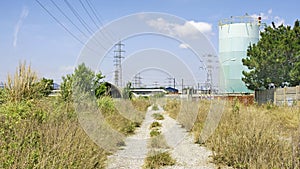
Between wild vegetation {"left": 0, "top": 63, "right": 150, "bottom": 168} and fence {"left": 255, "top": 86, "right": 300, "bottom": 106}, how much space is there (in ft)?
46.2

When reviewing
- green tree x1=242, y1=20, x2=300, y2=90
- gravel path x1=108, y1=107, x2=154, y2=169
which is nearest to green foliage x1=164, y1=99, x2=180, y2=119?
green tree x1=242, y1=20, x2=300, y2=90

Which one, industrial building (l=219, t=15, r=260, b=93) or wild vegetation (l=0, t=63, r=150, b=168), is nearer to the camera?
wild vegetation (l=0, t=63, r=150, b=168)

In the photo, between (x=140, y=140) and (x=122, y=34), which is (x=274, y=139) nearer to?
(x=140, y=140)

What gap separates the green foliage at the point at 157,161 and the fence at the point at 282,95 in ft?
42.0

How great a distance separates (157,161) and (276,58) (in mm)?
18506

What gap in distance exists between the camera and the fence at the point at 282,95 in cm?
1871

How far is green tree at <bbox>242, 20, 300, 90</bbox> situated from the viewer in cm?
2258

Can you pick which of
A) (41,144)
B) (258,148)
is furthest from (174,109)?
(41,144)

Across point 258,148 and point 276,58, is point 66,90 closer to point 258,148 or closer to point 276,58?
point 258,148

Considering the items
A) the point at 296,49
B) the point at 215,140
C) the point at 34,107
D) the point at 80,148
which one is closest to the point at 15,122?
the point at 80,148

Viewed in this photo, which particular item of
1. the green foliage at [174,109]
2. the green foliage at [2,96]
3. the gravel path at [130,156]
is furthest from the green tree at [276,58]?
the green foliage at [2,96]

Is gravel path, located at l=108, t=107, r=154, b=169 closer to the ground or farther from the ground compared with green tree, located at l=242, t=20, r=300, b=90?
closer to the ground

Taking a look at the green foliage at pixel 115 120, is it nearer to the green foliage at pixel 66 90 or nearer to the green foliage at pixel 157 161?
the green foliage at pixel 66 90

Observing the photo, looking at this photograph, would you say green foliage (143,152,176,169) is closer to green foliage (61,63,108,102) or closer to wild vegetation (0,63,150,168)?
wild vegetation (0,63,150,168)
